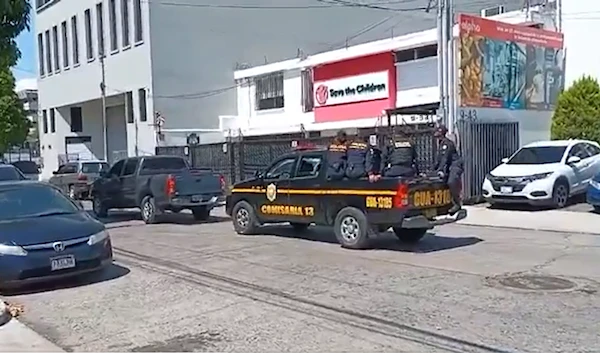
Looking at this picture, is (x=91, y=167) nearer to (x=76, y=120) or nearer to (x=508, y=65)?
(x=508, y=65)

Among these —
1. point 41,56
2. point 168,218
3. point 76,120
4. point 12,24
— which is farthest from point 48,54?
point 12,24

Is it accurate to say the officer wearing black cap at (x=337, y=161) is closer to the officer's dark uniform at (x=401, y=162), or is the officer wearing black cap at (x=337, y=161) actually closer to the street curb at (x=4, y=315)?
the officer's dark uniform at (x=401, y=162)

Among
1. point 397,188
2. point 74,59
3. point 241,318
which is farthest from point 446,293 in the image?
point 74,59

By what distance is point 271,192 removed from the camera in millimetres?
14742

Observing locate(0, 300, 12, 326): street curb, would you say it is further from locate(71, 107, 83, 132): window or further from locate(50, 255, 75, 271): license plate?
locate(71, 107, 83, 132): window

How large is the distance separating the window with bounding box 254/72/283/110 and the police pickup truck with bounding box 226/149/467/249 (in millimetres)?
16929

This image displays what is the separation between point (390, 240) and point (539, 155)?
24.5 feet

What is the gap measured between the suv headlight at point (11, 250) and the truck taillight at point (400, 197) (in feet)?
18.9

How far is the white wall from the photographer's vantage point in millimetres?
24500

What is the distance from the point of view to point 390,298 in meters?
8.76

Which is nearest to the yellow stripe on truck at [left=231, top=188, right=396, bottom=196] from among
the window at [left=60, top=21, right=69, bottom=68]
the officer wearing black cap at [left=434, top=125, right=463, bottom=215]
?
the officer wearing black cap at [left=434, top=125, right=463, bottom=215]

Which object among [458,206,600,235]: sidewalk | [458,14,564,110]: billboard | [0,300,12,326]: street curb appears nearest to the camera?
[0,300,12,326]: street curb

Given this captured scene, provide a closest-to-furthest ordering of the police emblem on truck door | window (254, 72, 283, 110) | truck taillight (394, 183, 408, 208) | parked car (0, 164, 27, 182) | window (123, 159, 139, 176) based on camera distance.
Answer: truck taillight (394, 183, 408, 208), the police emblem on truck door, parked car (0, 164, 27, 182), window (123, 159, 139, 176), window (254, 72, 283, 110)

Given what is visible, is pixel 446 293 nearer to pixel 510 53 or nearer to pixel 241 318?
pixel 241 318
